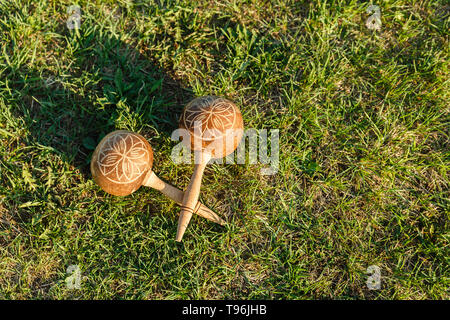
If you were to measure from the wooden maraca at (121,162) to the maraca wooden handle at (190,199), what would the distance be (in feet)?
1.23

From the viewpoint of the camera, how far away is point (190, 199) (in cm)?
299

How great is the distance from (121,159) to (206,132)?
67 centimetres

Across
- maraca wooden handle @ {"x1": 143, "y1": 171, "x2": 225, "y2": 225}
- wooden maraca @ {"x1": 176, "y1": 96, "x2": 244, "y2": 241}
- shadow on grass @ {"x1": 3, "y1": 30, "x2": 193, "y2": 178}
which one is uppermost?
shadow on grass @ {"x1": 3, "y1": 30, "x2": 193, "y2": 178}

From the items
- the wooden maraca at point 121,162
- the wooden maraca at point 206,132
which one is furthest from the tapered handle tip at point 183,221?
the wooden maraca at point 121,162

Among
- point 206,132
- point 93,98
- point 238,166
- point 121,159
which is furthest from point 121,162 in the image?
point 238,166

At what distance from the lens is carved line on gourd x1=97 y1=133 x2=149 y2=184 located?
2.72 m

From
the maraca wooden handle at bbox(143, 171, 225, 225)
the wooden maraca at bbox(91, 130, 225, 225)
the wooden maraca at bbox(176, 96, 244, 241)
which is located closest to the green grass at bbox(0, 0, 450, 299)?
the maraca wooden handle at bbox(143, 171, 225, 225)

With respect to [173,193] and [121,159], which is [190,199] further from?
[121,159]

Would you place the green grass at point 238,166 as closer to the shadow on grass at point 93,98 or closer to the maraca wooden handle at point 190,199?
the shadow on grass at point 93,98

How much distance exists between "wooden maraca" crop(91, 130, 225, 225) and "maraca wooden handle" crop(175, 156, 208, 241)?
37 cm

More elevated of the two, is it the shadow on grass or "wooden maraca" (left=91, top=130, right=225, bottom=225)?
the shadow on grass

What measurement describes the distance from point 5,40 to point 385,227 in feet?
12.9

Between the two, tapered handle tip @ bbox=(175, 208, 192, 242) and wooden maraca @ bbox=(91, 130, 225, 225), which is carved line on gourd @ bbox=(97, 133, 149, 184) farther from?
tapered handle tip @ bbox=(175, 208, 192, 242)

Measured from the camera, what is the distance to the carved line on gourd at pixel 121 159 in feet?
8.94
